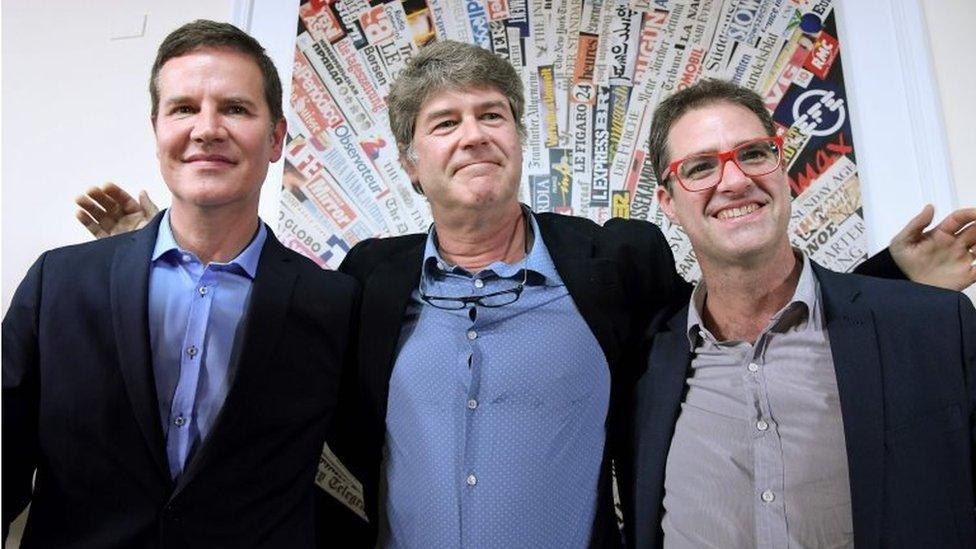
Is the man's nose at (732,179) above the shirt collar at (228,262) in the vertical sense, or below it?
above

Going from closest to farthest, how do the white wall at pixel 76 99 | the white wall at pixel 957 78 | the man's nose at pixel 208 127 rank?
the man's nose at pixel 208 127, the white wall at pixel 957 78, the white wall at pixel 76 99

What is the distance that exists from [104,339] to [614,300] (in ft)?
3.16

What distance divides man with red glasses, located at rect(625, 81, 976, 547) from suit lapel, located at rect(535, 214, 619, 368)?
11cm

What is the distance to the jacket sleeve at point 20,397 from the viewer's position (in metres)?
1.07

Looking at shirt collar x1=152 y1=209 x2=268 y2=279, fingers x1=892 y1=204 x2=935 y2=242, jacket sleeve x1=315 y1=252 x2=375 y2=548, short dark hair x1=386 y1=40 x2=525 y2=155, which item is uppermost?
short dark hair x1=386 y1=40 x2=525 y2=155

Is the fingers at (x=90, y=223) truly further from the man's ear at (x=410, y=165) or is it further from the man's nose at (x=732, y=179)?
the man's nose at (x=732, y=179)

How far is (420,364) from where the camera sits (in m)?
1.30

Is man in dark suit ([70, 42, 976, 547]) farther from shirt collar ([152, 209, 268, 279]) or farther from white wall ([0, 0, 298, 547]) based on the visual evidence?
white wall ([0, 0, 298, 547])

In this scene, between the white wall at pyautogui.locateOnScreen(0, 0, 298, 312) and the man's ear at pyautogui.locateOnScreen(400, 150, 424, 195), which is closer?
the man's ear at pyautogui.locateOnScreen(400, 150, 424, 195)

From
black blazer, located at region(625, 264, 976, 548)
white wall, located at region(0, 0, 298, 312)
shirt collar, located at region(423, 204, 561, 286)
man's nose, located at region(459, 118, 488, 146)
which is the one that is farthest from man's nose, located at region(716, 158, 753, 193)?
white wall, located at region(0, 0, 298, 312)

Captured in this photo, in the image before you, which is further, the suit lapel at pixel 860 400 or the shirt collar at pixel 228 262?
the shirt collar at pixel 228 262

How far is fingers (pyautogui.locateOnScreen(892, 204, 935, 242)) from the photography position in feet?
4.34

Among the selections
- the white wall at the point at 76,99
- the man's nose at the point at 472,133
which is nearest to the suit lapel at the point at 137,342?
the man's nose at the point at 472,133

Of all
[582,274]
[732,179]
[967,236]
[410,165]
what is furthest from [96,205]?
[967,236]
